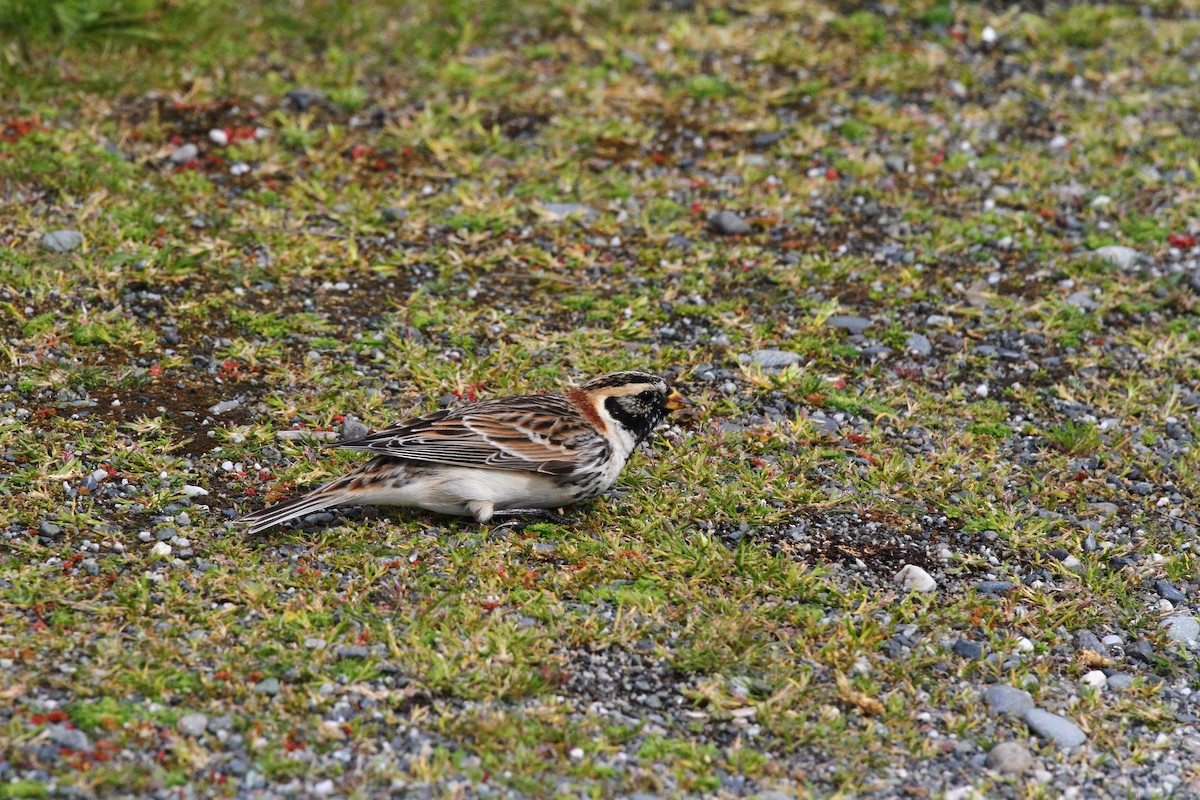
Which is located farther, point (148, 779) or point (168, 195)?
point (168, 195)

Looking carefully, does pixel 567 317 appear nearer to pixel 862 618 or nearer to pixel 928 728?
pixel 862 618

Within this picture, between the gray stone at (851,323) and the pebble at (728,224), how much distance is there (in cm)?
148

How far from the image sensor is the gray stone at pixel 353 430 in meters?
9.20

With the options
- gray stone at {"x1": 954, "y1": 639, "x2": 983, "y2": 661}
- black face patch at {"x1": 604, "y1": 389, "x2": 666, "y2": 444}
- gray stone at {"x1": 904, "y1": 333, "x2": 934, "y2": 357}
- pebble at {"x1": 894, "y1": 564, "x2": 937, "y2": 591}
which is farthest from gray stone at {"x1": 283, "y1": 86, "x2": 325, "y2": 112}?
gray stone at {"x1": 954, "y1": 639, "x2": 983, "y2": 661}

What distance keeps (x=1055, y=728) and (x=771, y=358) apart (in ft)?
13.2

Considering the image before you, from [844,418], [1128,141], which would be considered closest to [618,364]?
[844,418]

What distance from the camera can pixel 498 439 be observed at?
850 cm

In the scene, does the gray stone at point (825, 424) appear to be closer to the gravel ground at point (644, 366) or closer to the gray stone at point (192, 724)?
the gravel ground at point (644, 366)

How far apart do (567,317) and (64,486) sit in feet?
13.2

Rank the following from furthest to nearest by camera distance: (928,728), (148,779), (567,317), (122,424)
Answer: (567,317) → (122,424) → (928,728) → (148,779)

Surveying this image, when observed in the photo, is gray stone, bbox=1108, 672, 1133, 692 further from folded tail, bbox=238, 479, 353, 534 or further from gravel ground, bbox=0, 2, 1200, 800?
folded tail, bbox=238, 479, 353, 534

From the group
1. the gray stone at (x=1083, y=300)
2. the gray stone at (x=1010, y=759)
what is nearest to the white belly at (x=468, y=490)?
the gray stone at (x=1010, y=759)

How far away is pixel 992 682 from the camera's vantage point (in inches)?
293

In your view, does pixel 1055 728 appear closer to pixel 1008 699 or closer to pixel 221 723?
pixel 1008 699
